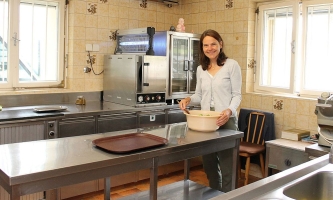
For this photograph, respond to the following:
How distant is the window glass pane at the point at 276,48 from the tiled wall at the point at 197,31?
0.55 ft

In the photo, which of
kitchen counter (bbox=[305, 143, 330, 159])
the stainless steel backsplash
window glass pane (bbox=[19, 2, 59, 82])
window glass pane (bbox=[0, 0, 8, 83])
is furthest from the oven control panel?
kitchen counter (bbox=[305, 143, 330, 159])

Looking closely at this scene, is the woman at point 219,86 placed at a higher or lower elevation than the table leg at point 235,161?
higher

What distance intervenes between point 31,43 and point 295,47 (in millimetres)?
2899

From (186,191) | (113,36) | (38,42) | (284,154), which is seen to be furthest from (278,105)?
(38,42)

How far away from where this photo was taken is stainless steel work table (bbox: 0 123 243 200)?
1.50m

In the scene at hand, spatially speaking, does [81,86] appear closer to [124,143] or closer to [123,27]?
[123,27]

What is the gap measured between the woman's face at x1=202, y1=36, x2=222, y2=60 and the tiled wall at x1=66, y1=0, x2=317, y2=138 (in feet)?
5.15

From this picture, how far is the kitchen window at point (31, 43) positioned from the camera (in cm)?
364

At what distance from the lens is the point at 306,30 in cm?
380

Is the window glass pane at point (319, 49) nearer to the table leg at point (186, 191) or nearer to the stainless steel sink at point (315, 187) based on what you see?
the table leg at point (186, 191)

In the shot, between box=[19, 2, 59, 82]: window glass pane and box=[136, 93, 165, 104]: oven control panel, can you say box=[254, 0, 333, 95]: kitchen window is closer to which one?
box=[136, 93, 165, 104]: oven control panel

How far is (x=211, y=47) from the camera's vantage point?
103 inches

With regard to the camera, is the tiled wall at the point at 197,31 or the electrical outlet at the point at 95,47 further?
the electrical outlet at the point at 95,47

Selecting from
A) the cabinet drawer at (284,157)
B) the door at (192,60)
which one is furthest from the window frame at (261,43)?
the cabinet drawer at (284,157)
